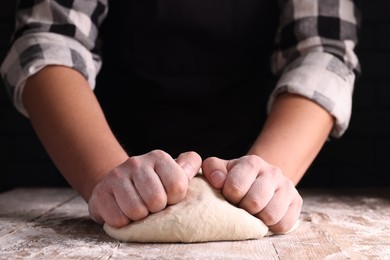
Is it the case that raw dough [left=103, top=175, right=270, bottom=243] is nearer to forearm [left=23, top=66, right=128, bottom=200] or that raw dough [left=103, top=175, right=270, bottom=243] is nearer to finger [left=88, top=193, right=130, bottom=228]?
finger [left=88, top=193, right=130, bottom=228]

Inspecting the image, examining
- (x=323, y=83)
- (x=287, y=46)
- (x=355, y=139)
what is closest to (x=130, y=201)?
(x=323, y=83)

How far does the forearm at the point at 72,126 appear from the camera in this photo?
104cm

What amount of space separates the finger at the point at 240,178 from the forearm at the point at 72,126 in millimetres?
207

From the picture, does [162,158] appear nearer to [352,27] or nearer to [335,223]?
[335,223]

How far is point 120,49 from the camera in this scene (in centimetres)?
148

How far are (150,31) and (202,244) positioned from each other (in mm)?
661

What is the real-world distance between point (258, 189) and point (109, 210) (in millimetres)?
230

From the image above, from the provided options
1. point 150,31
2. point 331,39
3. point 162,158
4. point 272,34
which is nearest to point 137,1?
point 150,31

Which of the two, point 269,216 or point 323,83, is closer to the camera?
point 269,216

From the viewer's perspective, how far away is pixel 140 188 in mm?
897

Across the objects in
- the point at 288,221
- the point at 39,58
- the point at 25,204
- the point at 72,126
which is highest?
the point at 39,58

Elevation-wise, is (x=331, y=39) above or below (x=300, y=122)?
above

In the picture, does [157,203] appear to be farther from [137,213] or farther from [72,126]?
[72,126]

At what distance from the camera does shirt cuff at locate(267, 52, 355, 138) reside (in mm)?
1150
